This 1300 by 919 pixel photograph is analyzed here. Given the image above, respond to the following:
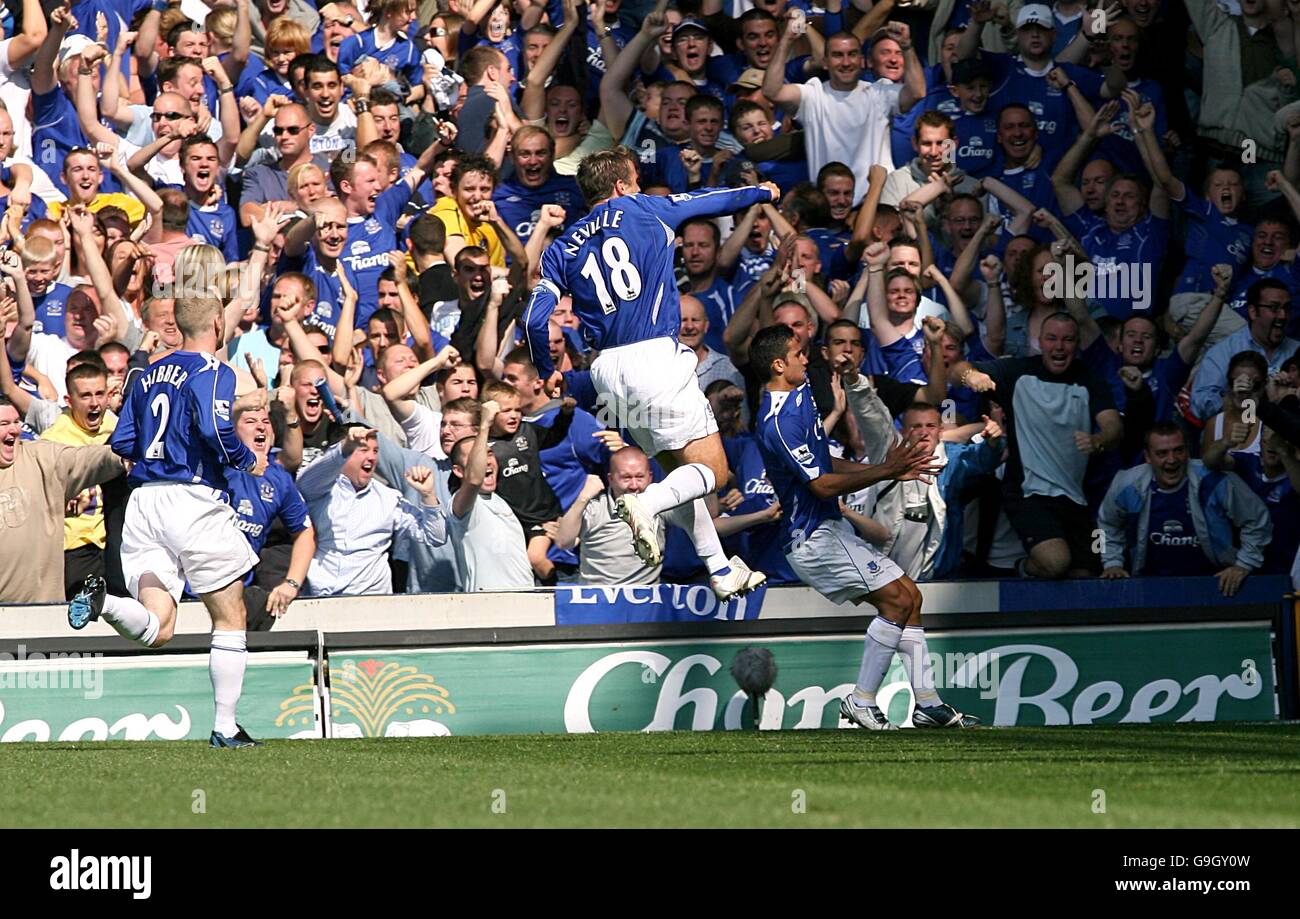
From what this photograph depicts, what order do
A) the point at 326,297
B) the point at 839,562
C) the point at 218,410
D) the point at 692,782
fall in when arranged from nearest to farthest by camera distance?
the point at 692,782 → the point at 218,410 → the point at 839,562 → the point at 326,297

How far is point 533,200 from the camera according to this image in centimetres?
1387

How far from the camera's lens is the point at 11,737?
1110 cm

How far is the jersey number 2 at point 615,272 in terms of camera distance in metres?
9.42

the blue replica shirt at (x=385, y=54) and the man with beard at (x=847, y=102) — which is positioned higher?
the blue replica shirt at (x=385, y=54)

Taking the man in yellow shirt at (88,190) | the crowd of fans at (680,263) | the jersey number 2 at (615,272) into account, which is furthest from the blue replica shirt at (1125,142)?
the man in yellow shirt at (88,190)

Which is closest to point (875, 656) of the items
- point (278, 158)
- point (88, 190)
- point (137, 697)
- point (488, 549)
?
point (488, 549)

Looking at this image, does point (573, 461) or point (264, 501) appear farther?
point (573, 461)

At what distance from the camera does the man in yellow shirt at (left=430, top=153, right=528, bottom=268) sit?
1333cm

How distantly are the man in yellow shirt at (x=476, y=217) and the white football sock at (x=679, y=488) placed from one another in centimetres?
435

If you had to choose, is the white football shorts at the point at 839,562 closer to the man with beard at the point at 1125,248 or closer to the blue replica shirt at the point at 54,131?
the man with beard at the point at 1125,248

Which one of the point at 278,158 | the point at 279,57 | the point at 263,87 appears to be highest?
the point at 279,57

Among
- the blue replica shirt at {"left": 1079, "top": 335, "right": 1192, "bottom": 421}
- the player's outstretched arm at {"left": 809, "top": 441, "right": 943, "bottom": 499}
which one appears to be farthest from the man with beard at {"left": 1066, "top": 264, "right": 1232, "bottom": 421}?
the player's outstretched arm at {"left": 809, "top": 441, "right": 943, "bottom": 499}

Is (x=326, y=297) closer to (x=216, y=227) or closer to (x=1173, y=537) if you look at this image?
(x=216, y=227)

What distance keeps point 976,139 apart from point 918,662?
5162 mm
